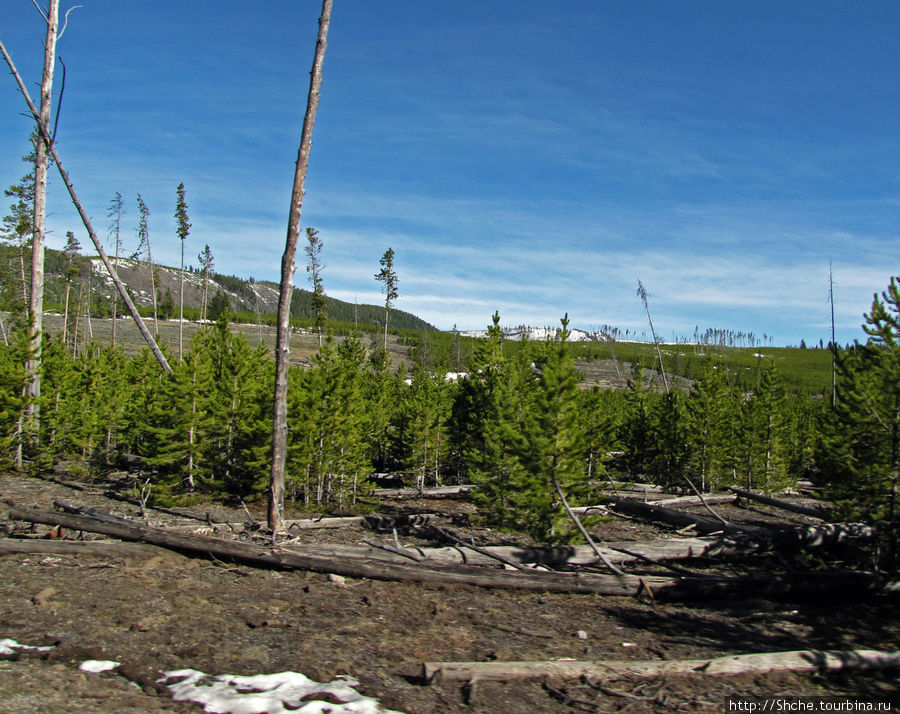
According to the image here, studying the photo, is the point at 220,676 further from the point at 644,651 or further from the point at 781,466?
the point at 781,466

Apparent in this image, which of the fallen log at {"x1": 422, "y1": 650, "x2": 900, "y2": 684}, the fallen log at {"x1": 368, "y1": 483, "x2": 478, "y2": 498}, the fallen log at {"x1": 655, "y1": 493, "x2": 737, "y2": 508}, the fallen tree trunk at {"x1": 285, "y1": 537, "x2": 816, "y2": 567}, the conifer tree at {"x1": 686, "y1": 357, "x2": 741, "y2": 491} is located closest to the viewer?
the fallen log at {"x1": 422, "y1": 650, "x2": 900, "y2": 684}

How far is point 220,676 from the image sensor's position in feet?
18.6

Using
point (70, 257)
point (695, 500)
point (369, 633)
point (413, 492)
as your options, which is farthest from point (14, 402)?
point (70, 257)

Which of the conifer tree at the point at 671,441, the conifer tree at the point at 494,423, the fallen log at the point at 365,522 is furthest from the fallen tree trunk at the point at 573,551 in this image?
the conifer tree at the point at 671,441

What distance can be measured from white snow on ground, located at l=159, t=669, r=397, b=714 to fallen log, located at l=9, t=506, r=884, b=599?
12.0ft

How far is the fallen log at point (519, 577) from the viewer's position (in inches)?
366

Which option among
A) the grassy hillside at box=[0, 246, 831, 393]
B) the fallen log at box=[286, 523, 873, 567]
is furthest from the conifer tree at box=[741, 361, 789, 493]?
the fallen log at box=[286, 523, 873, 567]

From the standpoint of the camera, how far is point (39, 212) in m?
18.5

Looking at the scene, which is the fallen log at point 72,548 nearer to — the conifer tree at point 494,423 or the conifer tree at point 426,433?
the conifer tree at point 494,423

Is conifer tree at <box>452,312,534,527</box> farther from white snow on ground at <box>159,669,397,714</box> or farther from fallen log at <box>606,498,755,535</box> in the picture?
white snow on ground at <box>159,669,397,714</box>

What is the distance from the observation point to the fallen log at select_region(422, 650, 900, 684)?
5.93 metres

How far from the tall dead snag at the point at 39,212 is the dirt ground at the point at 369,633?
8.73 m

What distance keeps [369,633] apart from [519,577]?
3.05 metres

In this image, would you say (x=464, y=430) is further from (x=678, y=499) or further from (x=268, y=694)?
(x=268, y=694)
